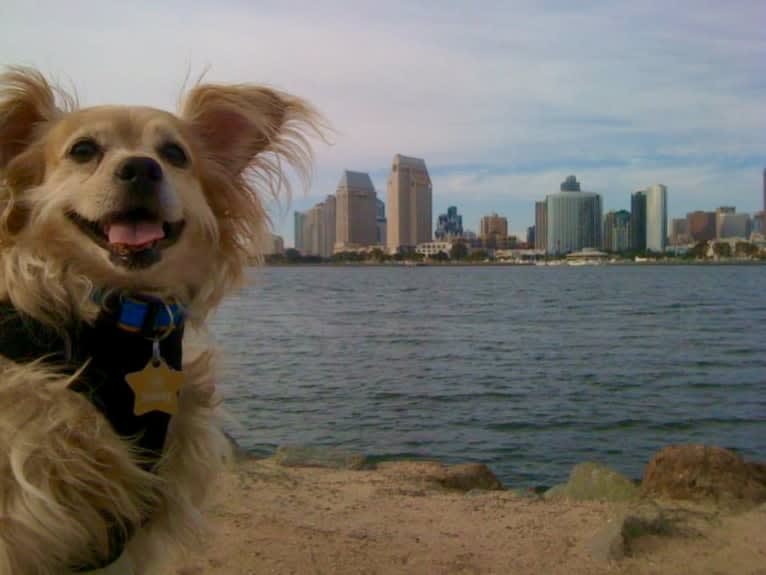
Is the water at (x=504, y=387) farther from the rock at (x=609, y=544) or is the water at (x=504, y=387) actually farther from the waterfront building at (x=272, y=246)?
the rock at (x=609, y=544)

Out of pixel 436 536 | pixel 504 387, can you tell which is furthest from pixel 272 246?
pixel 504 387

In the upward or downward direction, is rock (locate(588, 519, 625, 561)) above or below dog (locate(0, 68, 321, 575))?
below

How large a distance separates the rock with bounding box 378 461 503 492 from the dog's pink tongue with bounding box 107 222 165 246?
560 cm

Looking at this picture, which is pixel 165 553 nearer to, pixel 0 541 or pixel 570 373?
pixel 0 541

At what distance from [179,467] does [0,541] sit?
706mm

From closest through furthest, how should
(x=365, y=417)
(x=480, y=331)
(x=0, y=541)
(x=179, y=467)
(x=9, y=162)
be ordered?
(x=0, y=541) → (x=179, y=467) → (x=9, y=162) → (x=365, y=417) → (x=480, y=331)

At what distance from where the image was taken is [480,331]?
92.6ft

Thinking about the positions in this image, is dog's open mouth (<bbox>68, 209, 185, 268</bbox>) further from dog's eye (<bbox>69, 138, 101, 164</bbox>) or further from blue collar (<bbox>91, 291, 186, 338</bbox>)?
dog's eye (<bbox>69, 138, 101, 164</bbox>)

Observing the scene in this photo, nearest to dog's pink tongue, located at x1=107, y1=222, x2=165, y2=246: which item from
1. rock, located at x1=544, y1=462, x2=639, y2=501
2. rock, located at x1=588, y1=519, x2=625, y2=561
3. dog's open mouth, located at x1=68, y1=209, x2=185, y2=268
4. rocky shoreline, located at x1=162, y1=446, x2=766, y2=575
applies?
dog's open mouth, located at x1=68, y1=209, x2=185, y2=268

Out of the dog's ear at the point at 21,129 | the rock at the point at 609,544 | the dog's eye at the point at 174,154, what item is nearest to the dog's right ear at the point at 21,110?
the dog's ear at the point at 21,129

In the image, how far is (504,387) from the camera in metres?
16.6

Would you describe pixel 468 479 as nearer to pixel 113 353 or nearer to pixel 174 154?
pixel 174 154

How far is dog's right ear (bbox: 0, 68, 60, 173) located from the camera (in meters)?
3.37

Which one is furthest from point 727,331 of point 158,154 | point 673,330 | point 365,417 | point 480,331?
point 158,154
